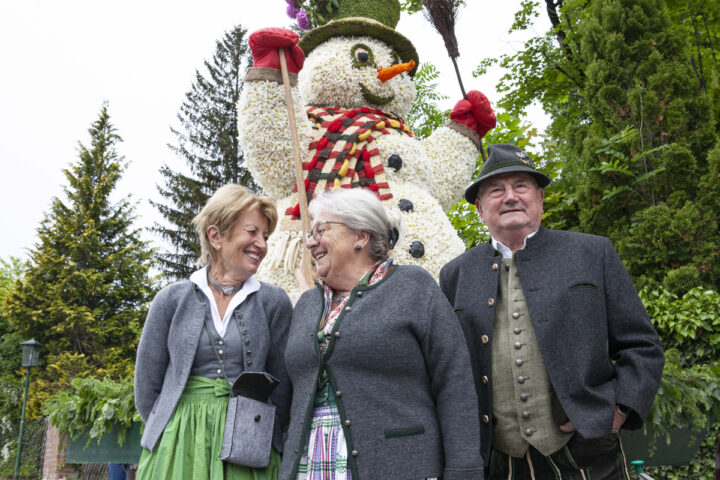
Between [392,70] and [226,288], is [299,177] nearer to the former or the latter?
[392,70]

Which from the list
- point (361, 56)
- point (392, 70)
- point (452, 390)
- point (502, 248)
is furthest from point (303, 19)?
point (452, 390)

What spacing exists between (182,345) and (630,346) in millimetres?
1541

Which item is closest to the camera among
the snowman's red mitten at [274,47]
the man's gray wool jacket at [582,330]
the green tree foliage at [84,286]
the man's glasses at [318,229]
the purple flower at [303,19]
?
the man's gray wool jacket at [582,330]

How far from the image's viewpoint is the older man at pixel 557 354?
1.84 metres

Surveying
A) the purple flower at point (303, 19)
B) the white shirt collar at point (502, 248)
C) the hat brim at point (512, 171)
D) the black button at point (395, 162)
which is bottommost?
the white shirt collar at point (502, 248)

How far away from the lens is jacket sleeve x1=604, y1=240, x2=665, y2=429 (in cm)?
183

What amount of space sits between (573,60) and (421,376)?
9652 mm

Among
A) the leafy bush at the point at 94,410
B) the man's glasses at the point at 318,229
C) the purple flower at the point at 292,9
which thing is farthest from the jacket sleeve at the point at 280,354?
the purple flower at the point at 292,9

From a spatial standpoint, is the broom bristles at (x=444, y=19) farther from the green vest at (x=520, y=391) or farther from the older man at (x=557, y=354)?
the green vest at (x=520, y=391)

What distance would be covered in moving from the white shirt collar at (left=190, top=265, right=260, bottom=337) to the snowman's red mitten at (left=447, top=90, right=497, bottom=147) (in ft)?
8.69

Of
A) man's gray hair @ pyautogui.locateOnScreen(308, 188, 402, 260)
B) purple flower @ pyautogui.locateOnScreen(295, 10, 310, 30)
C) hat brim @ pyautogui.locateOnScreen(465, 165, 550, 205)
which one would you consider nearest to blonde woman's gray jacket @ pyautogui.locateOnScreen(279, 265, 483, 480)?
man's gray hair @ pyautogui.locateOnScreen(308, 188, 402, 260)

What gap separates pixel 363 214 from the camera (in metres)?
2.03

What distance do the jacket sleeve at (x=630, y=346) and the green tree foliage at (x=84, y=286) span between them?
15.6 metres

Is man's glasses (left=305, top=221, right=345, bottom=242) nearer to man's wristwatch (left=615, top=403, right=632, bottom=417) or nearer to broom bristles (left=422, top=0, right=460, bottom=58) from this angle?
man's wristwatch (left=615, top=403, right=632, bottom=417)
